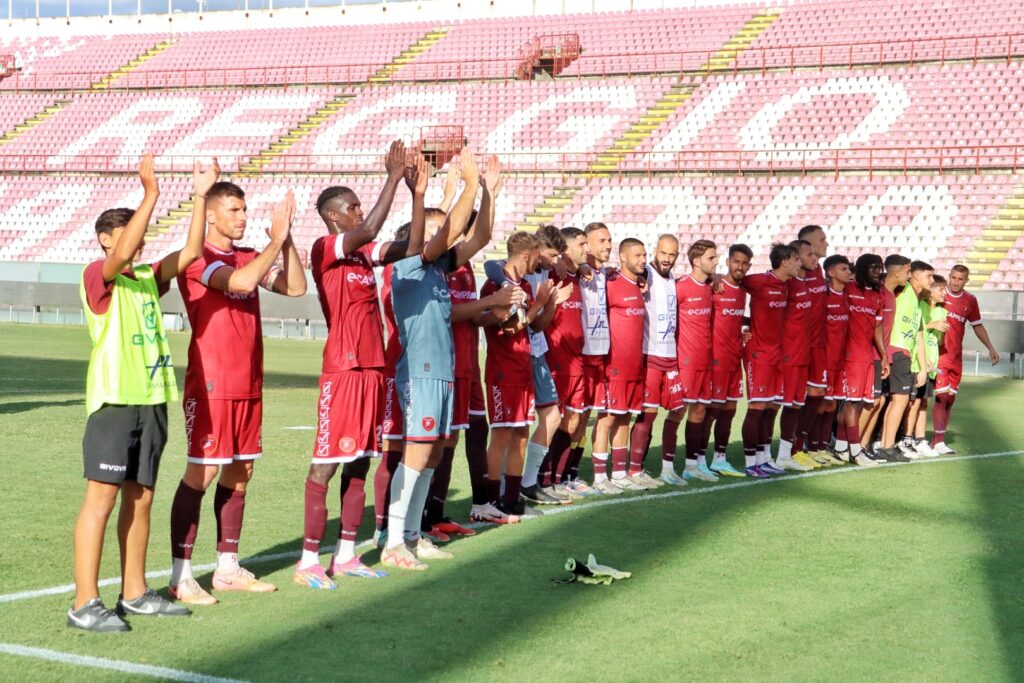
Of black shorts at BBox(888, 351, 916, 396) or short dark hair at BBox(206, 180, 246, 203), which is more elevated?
short dark hair at BBox(206, 180, 246, 203)

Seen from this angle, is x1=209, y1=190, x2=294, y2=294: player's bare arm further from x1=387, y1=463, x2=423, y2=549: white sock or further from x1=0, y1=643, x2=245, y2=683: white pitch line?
x1=0, y1=643, x2=245, y2=683: white pitch line

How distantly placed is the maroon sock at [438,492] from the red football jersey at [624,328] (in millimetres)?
2328

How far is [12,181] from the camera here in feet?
136

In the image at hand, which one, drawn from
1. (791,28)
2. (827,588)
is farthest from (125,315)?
(791,28)

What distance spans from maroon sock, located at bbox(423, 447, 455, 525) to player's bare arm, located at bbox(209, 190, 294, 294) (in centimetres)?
241

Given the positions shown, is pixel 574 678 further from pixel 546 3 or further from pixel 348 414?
pixel 546 3

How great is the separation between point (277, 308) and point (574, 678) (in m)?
27.1

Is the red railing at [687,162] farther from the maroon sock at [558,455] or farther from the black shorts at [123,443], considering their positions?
the black shorts at [123,443]

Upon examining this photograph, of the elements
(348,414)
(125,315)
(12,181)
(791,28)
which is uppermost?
(791,28)

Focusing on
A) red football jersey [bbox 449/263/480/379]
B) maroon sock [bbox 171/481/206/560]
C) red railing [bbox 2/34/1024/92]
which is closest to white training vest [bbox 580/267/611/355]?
red football jersey [bbox 449/263/480/379]

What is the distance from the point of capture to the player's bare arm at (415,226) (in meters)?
6.68

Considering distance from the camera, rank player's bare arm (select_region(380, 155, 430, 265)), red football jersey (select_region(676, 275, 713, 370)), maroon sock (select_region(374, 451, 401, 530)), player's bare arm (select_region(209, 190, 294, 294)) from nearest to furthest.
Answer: player's bare arm (select_region(209, 190, 294, 294)), player's bare arm (select_region(380, 155, 430, 265)), maroon sock (select_region(374, 451, 401, 530)), red football jersey (select_region(676, 275, 713, 370))

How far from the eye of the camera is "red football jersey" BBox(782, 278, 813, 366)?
11.8m

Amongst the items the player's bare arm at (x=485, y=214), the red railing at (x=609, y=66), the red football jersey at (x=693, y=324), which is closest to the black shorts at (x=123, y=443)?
the player's bare arm at (x=485, y=214)
